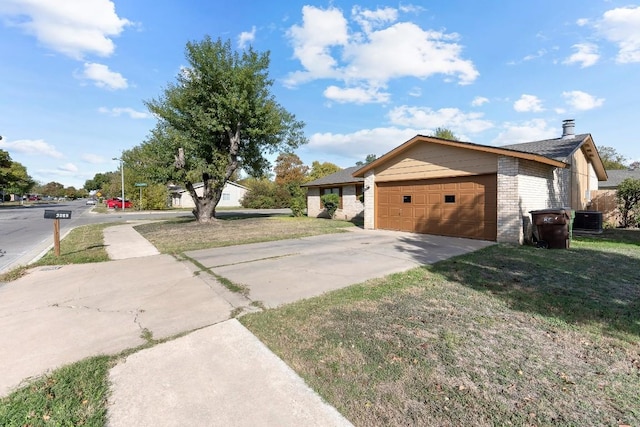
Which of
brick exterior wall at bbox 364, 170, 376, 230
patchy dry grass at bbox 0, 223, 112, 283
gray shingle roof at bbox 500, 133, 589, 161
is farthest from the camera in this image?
brick exterior wall at bbox 364, 170, 376, 230

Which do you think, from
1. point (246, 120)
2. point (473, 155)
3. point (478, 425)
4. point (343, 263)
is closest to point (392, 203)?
point (473, 155)

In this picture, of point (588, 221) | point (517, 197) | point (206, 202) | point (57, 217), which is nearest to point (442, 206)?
point (517, 197)

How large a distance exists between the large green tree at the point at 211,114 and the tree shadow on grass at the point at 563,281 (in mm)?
12873

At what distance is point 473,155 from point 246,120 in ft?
37.7

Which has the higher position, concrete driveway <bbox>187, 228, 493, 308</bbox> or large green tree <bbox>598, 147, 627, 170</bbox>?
large green tree <bbox>598, 147, 627, 170</bbox>

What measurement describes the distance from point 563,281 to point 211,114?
51.5 ft

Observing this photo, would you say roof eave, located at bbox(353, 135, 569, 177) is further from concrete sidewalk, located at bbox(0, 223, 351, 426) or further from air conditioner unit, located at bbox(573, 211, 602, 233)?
concrete sidewalk, located at bbox(0, 223, 351, 426)

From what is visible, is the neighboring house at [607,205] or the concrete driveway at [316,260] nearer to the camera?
the concrete driveway at [316,260]

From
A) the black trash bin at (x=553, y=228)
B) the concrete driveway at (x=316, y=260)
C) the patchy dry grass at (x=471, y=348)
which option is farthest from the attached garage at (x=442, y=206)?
the patchy dry grass at (x=471, y=348)

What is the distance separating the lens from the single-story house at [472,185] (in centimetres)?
905

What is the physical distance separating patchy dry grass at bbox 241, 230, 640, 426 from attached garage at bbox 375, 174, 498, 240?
462 centimetres

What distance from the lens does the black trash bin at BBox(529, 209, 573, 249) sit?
26.7ft

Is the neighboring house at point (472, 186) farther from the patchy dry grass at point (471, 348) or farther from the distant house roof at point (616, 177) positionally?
the distant house roof at point (616, 177)

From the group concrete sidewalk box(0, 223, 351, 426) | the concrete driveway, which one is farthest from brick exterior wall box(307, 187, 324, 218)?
concrete sidewalk box(0, 223, 351, 426)
